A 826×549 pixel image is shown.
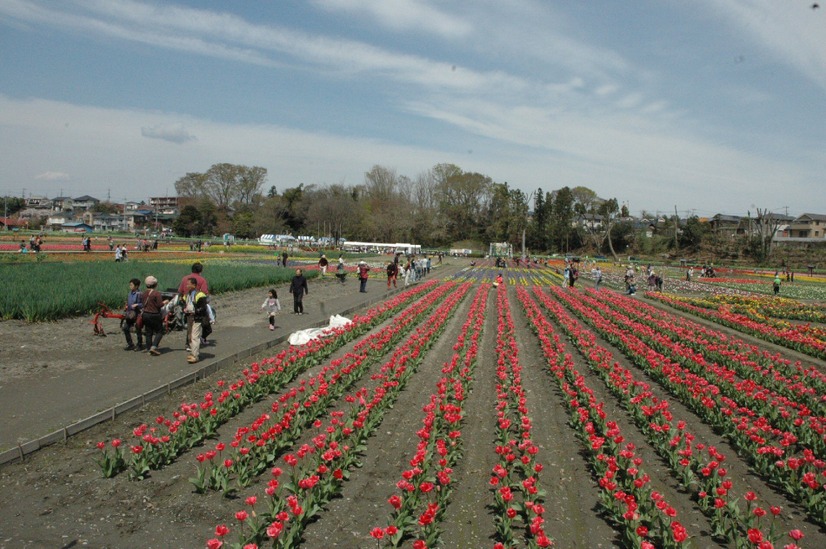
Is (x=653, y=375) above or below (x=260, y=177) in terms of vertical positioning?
below

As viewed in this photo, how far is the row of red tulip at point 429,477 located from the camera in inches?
206

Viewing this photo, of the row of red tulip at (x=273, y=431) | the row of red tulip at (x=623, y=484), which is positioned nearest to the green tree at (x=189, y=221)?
the row of red tulip at (x=273, y=431)

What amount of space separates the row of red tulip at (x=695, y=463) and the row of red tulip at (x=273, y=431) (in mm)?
5025

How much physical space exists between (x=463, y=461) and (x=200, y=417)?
3.80m

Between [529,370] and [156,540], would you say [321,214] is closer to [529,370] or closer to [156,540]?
[529,370]

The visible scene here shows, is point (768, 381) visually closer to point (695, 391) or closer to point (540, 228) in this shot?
point (695, 391)

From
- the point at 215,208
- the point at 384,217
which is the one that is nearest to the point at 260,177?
the point at 215,208

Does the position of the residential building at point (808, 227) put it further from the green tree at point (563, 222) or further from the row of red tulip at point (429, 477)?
the row of red tulip at point (429, 477)

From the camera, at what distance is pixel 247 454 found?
21.8 ft

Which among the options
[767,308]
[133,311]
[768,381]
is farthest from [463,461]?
[767,308]

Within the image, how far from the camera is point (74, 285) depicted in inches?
772

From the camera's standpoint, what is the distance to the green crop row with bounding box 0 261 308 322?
1641 cm

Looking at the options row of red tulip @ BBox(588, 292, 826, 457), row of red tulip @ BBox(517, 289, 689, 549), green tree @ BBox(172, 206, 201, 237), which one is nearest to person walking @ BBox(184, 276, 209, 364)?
row of red tulip @ BBox(517, 289, 689, 549)

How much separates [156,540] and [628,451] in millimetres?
5177
